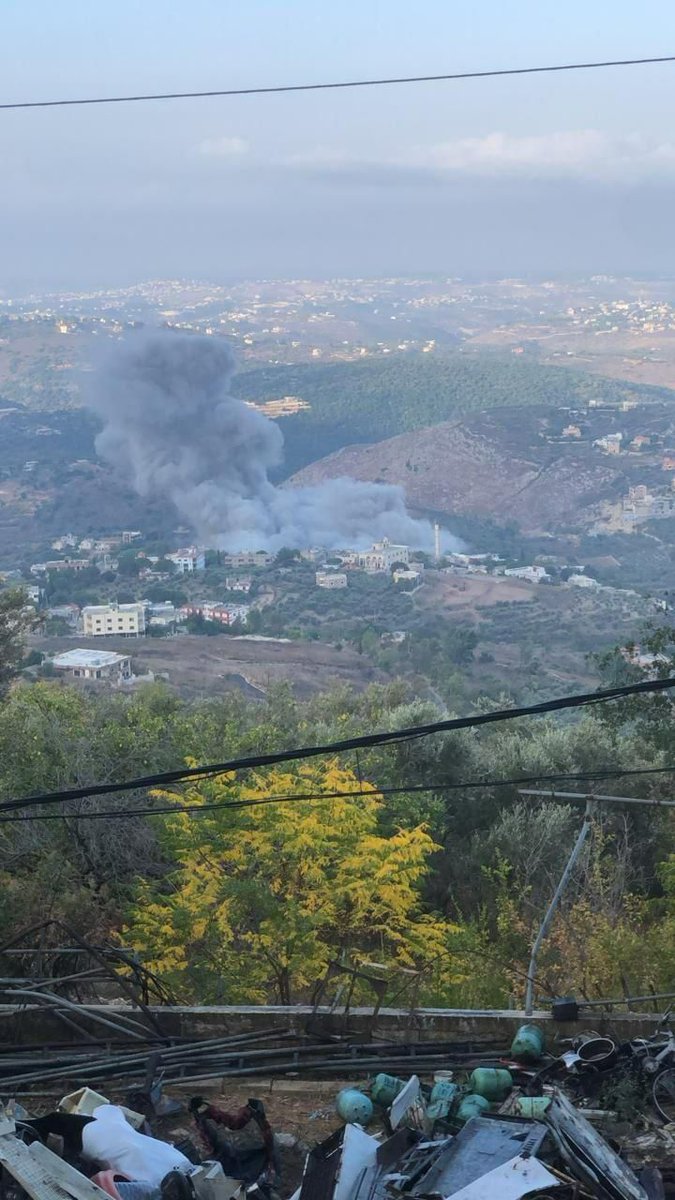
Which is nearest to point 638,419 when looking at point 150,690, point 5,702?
point 150,690

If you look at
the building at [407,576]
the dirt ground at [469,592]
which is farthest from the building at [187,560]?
the dirt ground at [469,592]

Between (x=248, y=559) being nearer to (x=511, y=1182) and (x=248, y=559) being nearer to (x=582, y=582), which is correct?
(x=582, y=582)

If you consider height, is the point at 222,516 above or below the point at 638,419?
below

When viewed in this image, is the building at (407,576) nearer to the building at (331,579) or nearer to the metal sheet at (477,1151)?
the building at (331,579)

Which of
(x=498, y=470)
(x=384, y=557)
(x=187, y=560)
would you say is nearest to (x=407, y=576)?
(x=384, y=557)

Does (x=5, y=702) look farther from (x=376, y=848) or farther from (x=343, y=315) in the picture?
(x=343, y=315)

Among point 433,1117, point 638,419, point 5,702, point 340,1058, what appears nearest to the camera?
point 433,1117
